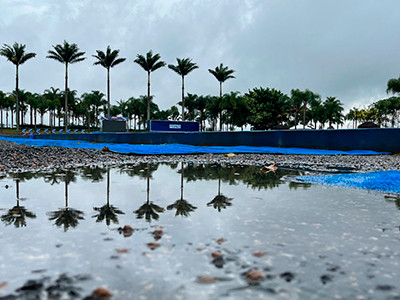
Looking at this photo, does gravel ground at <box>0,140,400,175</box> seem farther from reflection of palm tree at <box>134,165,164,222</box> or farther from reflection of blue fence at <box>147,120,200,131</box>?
reflection of blue fence at <box>147,120,200,131</box>

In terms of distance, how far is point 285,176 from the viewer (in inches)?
336

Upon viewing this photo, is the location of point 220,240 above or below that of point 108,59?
below

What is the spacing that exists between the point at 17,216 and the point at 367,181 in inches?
240

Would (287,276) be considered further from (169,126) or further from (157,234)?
(169,126)

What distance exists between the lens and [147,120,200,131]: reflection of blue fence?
50481mm

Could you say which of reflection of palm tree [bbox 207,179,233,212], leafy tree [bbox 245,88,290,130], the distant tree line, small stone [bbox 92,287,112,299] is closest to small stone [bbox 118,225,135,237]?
small stone [bbox 92,287,112,299]

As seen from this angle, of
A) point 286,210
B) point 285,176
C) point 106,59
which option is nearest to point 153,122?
point 106,59

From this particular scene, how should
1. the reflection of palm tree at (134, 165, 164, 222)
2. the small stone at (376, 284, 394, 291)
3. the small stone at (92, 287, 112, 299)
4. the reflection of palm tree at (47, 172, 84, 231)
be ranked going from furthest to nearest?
the reflection of palm tree at (134, 165, 164, 222) → the reflection of palm tree at (47, 172, 84, 231) → the small stone at (376, 284, 394, 291) → the small stone at (92, 287, 112, 299)

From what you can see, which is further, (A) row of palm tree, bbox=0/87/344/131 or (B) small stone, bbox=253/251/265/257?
(A) row of palm tree, bbox=0/87/344/131

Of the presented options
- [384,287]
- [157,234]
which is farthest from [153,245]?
[384,287]

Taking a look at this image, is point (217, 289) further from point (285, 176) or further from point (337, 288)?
point (285, 176)

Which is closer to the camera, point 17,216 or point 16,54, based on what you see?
point 17,216

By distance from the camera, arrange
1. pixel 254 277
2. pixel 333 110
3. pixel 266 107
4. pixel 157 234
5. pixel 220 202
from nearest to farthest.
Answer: pixel 254 277 → pixel 157 234 → pixel 220 202 → pixel 266 107 → pixel 333 110

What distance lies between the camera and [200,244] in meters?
3.40
